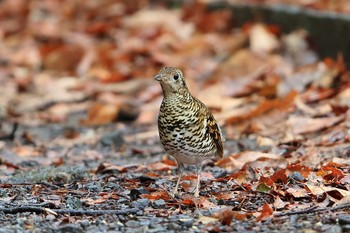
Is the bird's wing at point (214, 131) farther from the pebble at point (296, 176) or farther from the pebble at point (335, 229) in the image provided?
the pebble at point (335, 229)

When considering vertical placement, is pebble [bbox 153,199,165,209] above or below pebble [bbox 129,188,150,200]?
below

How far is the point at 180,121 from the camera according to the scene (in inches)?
217

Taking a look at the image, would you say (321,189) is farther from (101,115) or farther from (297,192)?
(101,115)

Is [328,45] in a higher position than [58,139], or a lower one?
higher

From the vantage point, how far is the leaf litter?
197 inches

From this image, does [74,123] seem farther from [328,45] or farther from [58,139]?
[328,45]

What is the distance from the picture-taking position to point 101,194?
5.54 m

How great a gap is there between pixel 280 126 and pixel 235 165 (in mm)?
1592

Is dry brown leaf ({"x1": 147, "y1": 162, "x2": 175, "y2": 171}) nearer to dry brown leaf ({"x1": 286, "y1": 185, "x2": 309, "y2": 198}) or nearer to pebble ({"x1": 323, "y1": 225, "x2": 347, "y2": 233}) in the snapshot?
Answer: dry brown leaf ({"x1": 286, "y1": 185, "x2": 309, "y2": 198})

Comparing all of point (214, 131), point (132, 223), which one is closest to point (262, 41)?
point (214, 131)

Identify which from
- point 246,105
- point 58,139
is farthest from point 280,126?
point 58,139

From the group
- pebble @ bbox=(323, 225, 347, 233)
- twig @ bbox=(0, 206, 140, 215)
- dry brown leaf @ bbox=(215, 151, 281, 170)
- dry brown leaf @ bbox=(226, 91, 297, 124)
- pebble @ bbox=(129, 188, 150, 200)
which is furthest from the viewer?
dry brown leaf @ bbox=(226, 91, 297, 124)

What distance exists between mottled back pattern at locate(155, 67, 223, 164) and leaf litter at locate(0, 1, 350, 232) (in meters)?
0.28

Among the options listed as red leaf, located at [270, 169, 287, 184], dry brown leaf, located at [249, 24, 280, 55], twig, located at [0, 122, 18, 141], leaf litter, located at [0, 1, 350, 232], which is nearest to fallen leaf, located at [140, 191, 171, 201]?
leaf litter, located at [0, 1, 350, 232]
